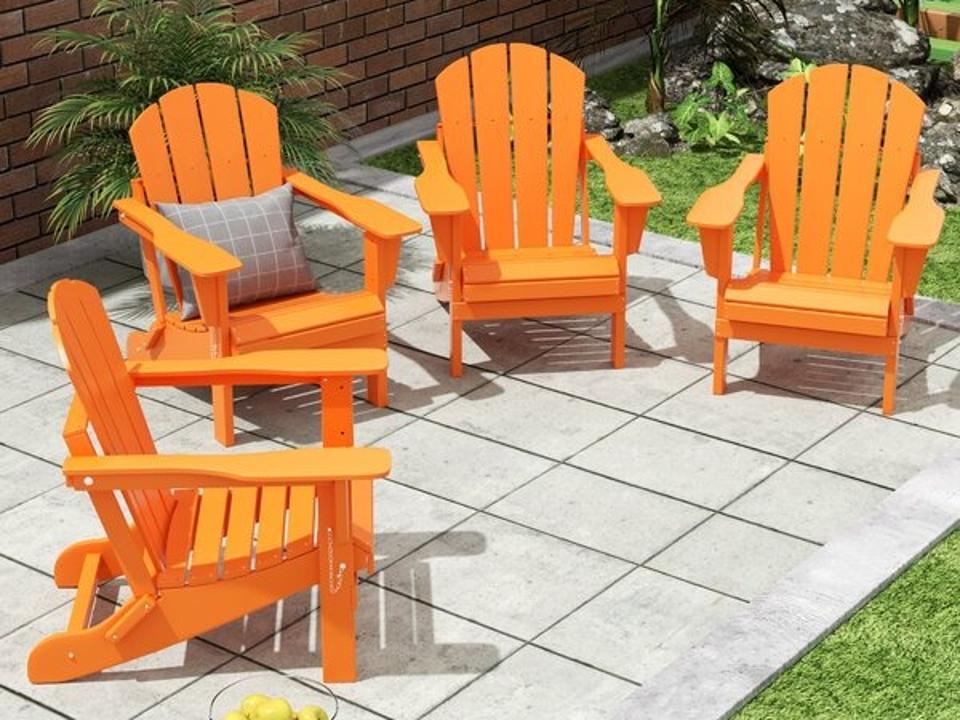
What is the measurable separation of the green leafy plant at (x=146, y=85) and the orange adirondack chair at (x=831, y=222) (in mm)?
1681

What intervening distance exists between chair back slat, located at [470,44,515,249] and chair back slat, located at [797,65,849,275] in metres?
1.07

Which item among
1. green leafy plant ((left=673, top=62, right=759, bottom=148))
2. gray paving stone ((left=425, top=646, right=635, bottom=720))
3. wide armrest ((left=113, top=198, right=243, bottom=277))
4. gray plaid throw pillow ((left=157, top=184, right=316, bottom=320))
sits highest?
wide armrest ((left=113, top=198, right=243, bottom=277))

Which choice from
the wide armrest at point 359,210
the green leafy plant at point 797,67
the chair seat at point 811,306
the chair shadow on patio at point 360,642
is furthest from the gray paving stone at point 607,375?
the green leafy plant at point 797,67

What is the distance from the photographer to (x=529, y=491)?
539 cm

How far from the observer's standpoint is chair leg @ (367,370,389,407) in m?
5.92

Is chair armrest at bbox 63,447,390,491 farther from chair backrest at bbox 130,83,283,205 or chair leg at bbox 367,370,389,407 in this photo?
chair backrest at bbox 130,83,283,205

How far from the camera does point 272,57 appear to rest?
6.81m

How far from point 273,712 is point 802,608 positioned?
1.60m

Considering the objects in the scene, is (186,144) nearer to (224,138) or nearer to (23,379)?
(224,138)

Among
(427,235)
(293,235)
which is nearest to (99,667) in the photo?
(293,235)

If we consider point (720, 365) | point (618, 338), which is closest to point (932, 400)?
point (720, 365)

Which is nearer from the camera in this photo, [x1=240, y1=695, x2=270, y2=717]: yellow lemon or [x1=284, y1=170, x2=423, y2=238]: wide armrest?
[x1=240, y1=695, x2=270, y2=717]: yellow lemon

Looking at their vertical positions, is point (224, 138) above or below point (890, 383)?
above

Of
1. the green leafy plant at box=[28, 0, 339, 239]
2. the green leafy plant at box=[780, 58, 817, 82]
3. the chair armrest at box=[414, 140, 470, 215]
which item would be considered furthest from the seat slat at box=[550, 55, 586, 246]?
the green leafy plant at box=[780, 58, 817, 82]
